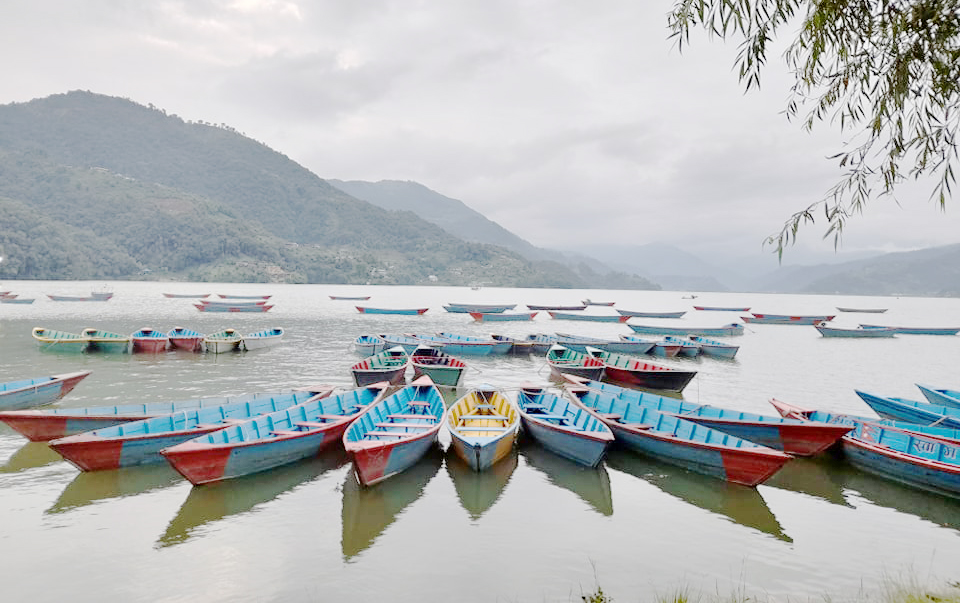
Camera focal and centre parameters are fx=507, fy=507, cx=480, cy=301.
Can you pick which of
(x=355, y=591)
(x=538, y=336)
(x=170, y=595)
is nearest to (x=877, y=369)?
(x=538, y=336)

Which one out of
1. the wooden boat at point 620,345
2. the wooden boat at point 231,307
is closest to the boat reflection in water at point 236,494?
the wooden boat at point 620,345

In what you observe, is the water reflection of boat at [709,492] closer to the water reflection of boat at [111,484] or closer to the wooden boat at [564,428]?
the wooden boat at [564,428]

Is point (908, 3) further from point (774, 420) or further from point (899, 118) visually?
point (774, 420)

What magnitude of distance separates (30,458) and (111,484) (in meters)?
3.85

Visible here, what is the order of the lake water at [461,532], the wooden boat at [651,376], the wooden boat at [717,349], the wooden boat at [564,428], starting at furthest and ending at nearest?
the wooden boat at [717,349]
the wooden boat at [651,376]
the wooden boat at [564,428]
the lake water at [461,532]

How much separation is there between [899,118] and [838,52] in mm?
1135

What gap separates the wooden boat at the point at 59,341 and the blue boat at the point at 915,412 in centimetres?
4127

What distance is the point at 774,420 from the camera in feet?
49.5

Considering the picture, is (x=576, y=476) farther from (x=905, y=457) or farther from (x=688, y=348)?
(x=688, y=348)

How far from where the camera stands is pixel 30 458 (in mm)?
13898

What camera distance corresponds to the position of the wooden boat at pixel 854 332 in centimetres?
5772

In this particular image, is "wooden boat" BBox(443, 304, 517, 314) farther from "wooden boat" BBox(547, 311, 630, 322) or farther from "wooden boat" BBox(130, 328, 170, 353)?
"wooden boat" BBox(130, 328, 170, 353)

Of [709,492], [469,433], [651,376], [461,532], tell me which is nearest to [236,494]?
[461,532]

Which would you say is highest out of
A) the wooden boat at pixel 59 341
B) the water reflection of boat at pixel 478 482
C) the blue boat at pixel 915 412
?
the blue boat at pixel 915 412
